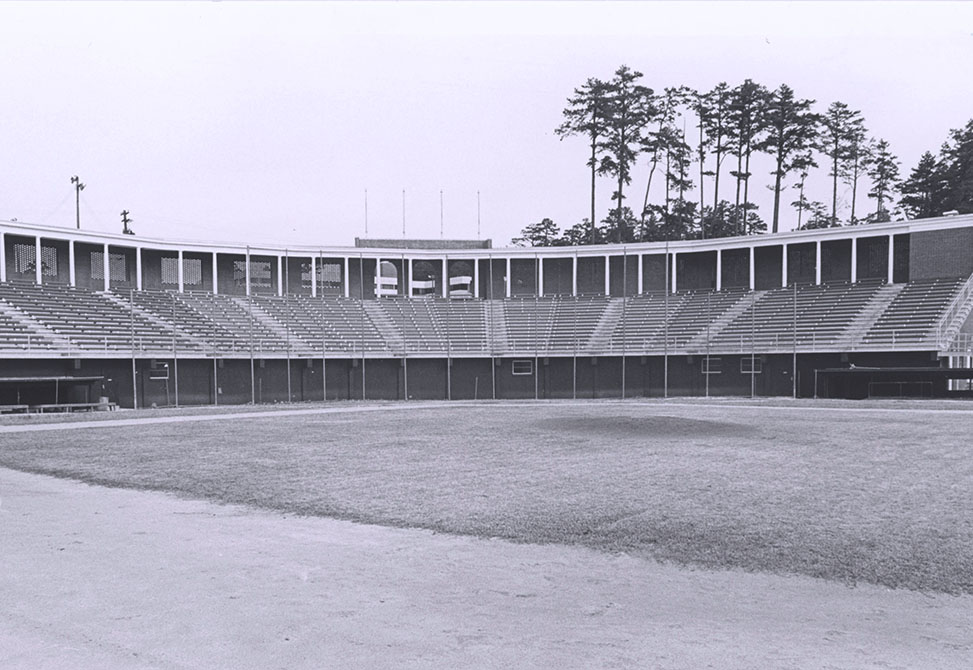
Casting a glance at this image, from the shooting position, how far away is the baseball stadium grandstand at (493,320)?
3694 cm

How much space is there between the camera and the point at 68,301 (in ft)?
133

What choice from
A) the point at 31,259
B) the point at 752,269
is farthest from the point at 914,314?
the point at 31,259

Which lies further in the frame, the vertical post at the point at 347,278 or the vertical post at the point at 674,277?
the vertical post at the point at 347,278

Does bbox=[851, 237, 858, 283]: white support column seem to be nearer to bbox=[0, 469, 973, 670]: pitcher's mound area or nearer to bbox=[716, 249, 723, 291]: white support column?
bbox=[716, 249, 723, 291]: white support column

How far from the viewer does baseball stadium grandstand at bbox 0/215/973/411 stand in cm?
3694

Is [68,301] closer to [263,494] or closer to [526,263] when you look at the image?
[526,263]

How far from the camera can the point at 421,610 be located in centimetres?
568

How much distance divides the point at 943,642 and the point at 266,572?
5232mm

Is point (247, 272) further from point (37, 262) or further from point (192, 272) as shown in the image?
point (37, 262)

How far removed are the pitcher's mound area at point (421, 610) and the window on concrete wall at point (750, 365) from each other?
3721 centimetres

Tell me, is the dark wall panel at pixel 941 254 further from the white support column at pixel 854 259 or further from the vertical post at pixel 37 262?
the vertical post at pixel 37 262

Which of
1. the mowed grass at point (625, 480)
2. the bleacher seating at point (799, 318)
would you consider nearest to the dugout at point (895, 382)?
the bleacher seating at point (799, 318)

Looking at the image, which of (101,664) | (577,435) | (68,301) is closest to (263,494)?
(101,664)

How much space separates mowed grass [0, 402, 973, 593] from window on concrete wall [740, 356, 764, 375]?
810 inches
